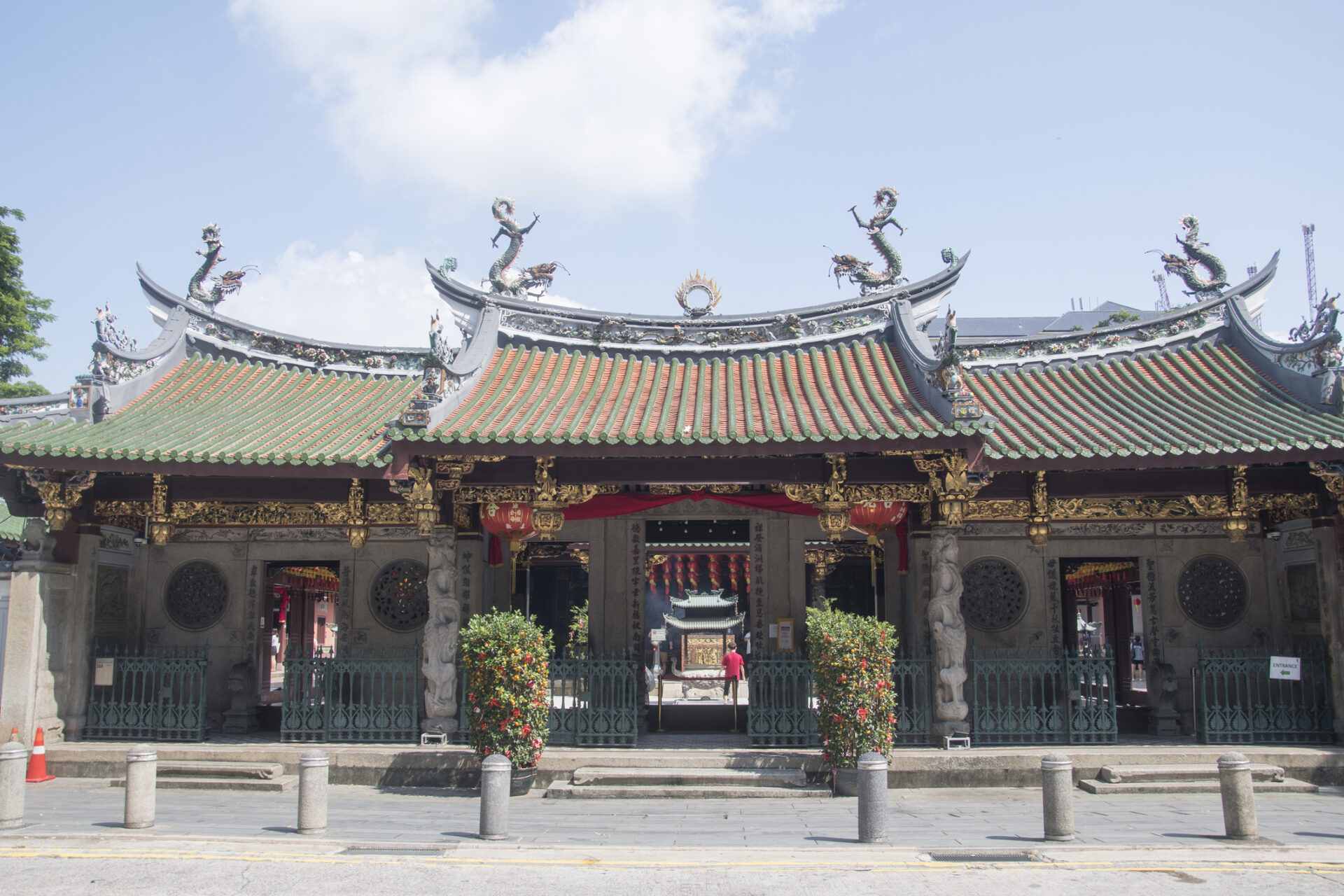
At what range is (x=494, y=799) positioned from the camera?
26.9 ft

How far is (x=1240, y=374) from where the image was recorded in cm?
1339

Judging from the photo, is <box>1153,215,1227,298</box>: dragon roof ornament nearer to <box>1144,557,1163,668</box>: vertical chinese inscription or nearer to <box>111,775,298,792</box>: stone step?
<box>1144,557,1163,668</box>: vertical chinese inscription

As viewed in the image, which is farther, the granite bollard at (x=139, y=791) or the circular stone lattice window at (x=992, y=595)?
the circular stone lattice window at (x=992, y=595)

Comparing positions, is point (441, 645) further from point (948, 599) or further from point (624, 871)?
point (948, 599)

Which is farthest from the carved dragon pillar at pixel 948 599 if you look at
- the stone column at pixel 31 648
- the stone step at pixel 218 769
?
the stone column at pixel 31 648

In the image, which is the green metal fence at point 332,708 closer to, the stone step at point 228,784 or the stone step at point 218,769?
the stone step at point 218,769

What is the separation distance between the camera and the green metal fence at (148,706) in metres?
12.0

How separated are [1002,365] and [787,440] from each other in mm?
6061

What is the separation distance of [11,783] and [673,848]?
631 cm

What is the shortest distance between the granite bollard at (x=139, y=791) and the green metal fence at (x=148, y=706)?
362cm

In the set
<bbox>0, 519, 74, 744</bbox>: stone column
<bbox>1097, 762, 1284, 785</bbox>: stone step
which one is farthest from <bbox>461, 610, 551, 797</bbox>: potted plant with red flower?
<bbox>1097, 762, 1284, 785</bbox>: stone step

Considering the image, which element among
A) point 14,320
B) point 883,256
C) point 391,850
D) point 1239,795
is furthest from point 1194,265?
point 14,320

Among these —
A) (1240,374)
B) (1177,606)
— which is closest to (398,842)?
(1177,606)

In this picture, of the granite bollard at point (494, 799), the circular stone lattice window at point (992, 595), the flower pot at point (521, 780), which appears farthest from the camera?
the circular stone lattice window at point (992, 595)
